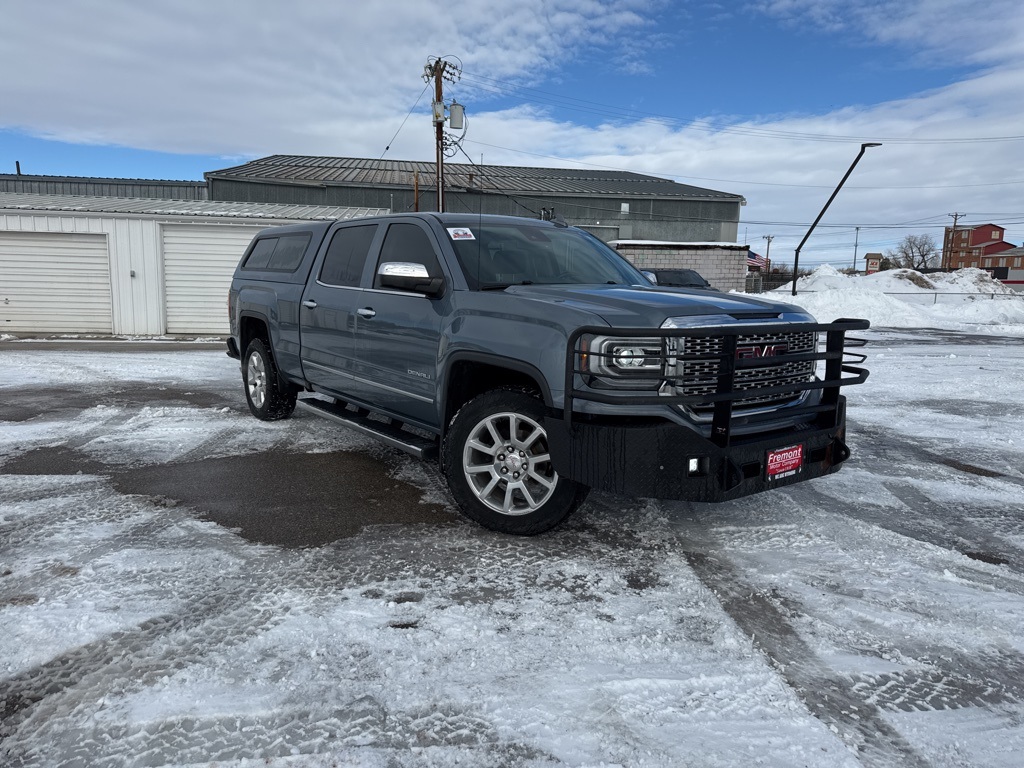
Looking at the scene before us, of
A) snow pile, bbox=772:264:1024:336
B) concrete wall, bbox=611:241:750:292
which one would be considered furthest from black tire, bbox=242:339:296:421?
concrete wall, bbox=611:241:750:292

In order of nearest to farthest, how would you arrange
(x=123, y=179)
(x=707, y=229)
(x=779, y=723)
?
(x=779, y=723), (x=123, y=179), (x=707, y=229)

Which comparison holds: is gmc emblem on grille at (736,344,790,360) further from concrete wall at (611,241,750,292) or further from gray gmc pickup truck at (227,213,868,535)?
concrete wall at (611,241,750,292)

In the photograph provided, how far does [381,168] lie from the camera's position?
1666 inches

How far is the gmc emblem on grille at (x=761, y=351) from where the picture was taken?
12.1 feet

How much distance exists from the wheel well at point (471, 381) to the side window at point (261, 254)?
3.60 m

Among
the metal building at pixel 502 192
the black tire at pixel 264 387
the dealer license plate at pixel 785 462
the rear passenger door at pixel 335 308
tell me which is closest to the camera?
the dealer license plate at pixel 785 462

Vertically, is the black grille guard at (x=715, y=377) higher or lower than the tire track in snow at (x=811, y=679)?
higher

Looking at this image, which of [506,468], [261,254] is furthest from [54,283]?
[506,468]

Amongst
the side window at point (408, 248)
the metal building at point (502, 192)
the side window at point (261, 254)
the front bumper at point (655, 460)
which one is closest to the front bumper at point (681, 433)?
the front bumper at point (655, 460)

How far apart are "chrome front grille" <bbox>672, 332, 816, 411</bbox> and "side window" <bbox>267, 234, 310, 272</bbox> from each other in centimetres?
410

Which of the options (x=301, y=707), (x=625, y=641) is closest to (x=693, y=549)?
(x=625, y=641)

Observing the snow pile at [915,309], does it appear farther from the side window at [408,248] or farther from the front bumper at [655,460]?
the front bumper at [655,460]

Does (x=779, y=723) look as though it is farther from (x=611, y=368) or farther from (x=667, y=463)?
(x=611, y=368)

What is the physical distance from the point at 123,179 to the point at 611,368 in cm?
4386
